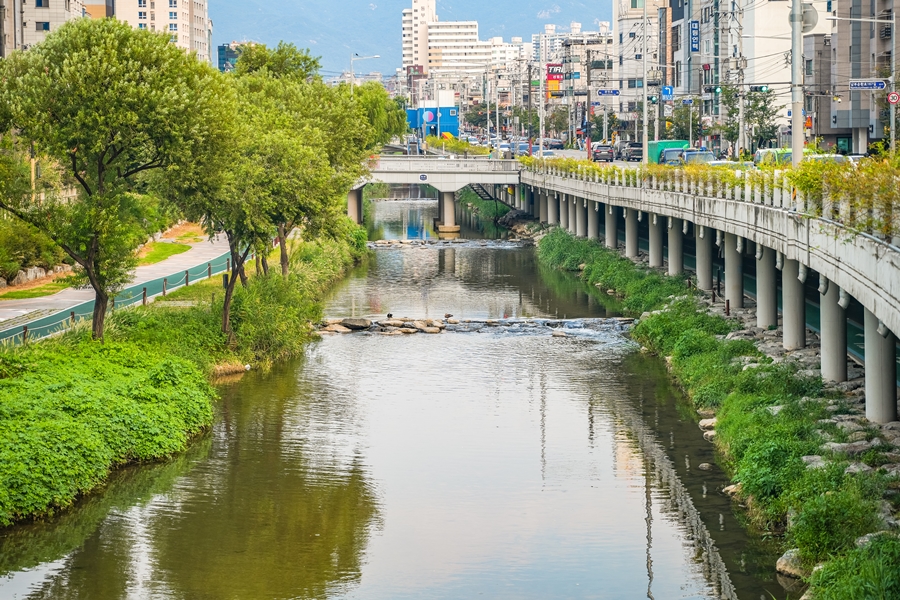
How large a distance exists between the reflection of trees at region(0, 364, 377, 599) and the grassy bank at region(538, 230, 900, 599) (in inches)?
312

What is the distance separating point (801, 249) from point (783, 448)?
7.24 metres

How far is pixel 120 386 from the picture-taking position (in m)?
32.0

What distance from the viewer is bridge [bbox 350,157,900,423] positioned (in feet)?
82.2

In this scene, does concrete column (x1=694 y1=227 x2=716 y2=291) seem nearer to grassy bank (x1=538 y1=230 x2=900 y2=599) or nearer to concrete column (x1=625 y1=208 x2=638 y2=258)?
grassy bank (x1=538 y1=230 x2=900 y2=599)

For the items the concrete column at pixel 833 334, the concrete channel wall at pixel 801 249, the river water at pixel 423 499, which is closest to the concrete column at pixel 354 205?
the concrete channel wall at pixel 801 249

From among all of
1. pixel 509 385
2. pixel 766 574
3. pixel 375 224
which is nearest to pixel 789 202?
pixel 509 385

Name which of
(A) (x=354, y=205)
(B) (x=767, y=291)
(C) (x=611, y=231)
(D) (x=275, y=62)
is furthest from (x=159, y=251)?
(B) (x=767, y=291)

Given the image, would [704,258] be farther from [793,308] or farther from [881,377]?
[881,377]

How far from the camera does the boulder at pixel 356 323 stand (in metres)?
52.0

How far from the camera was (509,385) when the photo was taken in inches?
Result: 1583

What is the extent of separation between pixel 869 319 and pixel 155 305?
1050 inches

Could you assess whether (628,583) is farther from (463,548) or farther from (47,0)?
(47,0)

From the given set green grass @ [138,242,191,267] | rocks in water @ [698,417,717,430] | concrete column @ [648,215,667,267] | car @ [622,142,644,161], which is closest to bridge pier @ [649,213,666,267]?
concrete column @ [648,215,667,267]

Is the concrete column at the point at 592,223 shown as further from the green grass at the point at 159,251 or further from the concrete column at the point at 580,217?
the green grass at the point at 159,251
